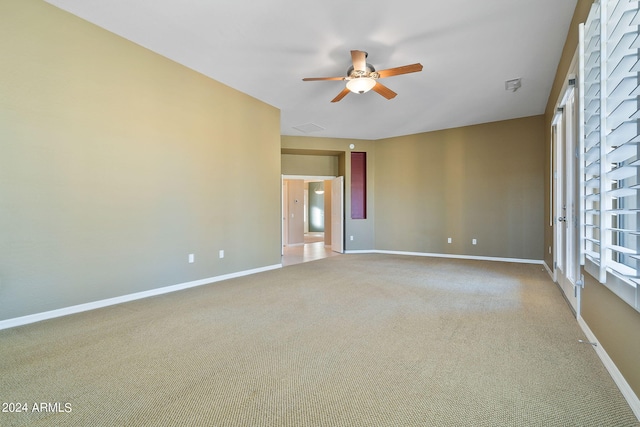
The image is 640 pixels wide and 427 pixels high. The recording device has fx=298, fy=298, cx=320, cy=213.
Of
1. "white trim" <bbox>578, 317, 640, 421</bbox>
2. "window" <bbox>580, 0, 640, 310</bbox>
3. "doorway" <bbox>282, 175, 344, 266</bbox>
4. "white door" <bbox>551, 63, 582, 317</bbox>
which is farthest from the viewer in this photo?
"doorway" <bbox>282, 175, 344, 266</bbox>

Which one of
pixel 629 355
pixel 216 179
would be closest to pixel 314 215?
pixel 216 179

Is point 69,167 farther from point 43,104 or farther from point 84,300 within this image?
point 84,300

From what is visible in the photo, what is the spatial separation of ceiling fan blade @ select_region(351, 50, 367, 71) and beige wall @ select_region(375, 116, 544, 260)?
4.16 meters

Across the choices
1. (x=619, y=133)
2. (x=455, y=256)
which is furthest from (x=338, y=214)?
(x=619, y=133)

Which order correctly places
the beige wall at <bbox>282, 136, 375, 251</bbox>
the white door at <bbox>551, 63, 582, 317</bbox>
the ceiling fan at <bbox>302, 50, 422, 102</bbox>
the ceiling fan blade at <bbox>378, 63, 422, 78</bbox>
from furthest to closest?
the beige wall at <bbox>282, 136, 375, 251</bbox> < the ceiling fan at <bbox>302, 50, 422, 102</bbox> < the ceiling fan blade at <bbox>378, 63, 422, 78</bbox> < the white door at <bbox>551, 63, 582, 317</bbox>

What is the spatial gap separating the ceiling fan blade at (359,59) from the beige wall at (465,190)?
416cm

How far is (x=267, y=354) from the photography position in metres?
2.04

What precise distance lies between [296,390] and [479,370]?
1.12 metres

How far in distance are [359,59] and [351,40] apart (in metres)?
0.25

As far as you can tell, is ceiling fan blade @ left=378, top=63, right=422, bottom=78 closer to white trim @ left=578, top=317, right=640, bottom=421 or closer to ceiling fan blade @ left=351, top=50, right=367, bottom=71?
ceiling fan blade @ left=351, top=50, right=367, bottom=71

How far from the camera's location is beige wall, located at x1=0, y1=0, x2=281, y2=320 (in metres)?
2.62

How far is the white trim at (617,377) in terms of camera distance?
1432mm

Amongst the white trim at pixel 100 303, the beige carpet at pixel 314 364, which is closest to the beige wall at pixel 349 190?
the white trim at pixel 100 303

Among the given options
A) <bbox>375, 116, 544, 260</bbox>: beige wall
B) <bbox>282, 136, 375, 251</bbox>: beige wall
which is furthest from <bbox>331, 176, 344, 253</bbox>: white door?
<bbox>375, 116, 544, 260</bbox>: beige wall
